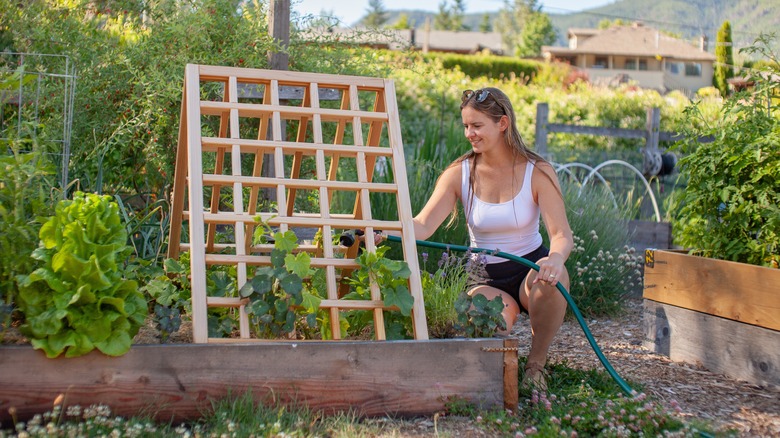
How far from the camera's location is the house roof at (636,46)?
6022 cm

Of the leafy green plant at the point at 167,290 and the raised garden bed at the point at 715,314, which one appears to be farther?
the raised garden bed at the point at 715,314

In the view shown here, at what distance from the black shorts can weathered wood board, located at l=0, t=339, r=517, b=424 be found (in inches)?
24.9

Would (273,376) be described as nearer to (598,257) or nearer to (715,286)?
(715,286)

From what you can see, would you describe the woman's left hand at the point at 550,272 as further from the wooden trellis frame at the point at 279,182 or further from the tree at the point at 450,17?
the tree at the point at 450,17

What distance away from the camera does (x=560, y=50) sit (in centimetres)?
6250

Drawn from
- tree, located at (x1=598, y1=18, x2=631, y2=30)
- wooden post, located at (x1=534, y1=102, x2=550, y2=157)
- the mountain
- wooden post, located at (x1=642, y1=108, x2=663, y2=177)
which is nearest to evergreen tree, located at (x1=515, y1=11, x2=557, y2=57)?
the mountain

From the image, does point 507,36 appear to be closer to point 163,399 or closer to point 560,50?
point 560,50

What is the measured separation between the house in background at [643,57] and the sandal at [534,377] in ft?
190

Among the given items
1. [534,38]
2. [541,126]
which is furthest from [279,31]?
[534,38]

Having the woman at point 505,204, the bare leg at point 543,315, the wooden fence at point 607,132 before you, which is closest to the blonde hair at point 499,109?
the woman at point 505,204

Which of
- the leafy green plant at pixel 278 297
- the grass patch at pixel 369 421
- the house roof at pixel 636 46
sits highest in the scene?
the house roof at pixel 636 46

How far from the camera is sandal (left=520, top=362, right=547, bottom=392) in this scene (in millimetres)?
3033

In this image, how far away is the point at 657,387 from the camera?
3389 millimetres

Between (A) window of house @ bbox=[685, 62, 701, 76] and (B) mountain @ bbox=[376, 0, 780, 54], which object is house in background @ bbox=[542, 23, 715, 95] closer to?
(A) window of house @ bbox=[685, 62, 701, 76]
